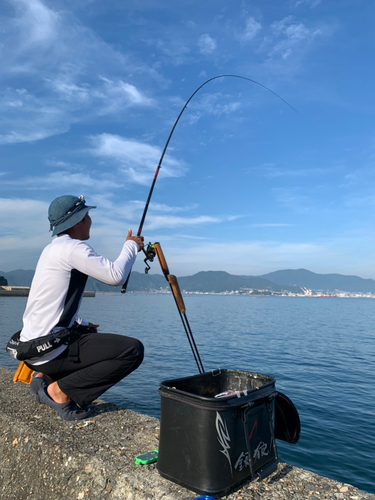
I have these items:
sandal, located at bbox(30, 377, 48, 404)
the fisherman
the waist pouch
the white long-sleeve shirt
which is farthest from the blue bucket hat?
sandal, located at bbox(30, 377, 48, 404)

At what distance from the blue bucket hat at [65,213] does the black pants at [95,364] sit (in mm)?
910

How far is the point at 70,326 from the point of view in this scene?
297 cm

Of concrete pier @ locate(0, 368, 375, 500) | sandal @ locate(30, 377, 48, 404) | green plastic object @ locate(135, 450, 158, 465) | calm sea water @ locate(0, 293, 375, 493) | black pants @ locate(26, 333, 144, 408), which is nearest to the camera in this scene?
concrete pier @ locate(0, 368, 375, 500)

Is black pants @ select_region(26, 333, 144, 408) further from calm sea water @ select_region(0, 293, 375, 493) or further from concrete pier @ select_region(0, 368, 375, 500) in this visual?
calm sea water @ select_region(0, 293, 375, 493)

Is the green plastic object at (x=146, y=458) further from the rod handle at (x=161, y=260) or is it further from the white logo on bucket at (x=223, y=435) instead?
the rod handle at (x=161, y=260)

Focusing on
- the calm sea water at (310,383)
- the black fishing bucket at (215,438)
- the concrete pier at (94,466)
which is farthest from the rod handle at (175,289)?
the calm sea water at (310,383)

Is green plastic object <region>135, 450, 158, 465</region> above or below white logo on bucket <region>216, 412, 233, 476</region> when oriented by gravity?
below

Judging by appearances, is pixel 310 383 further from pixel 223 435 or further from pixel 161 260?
pixel 223 435

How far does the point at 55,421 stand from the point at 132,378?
25.4ft

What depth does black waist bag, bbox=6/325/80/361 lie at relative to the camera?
2.78m

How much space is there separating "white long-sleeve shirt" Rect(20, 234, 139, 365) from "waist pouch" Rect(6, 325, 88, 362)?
0.04m

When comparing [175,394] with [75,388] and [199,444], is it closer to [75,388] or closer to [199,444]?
[199,444]

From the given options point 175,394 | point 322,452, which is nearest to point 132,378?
point 322,452

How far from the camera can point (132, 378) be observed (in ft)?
34.4
